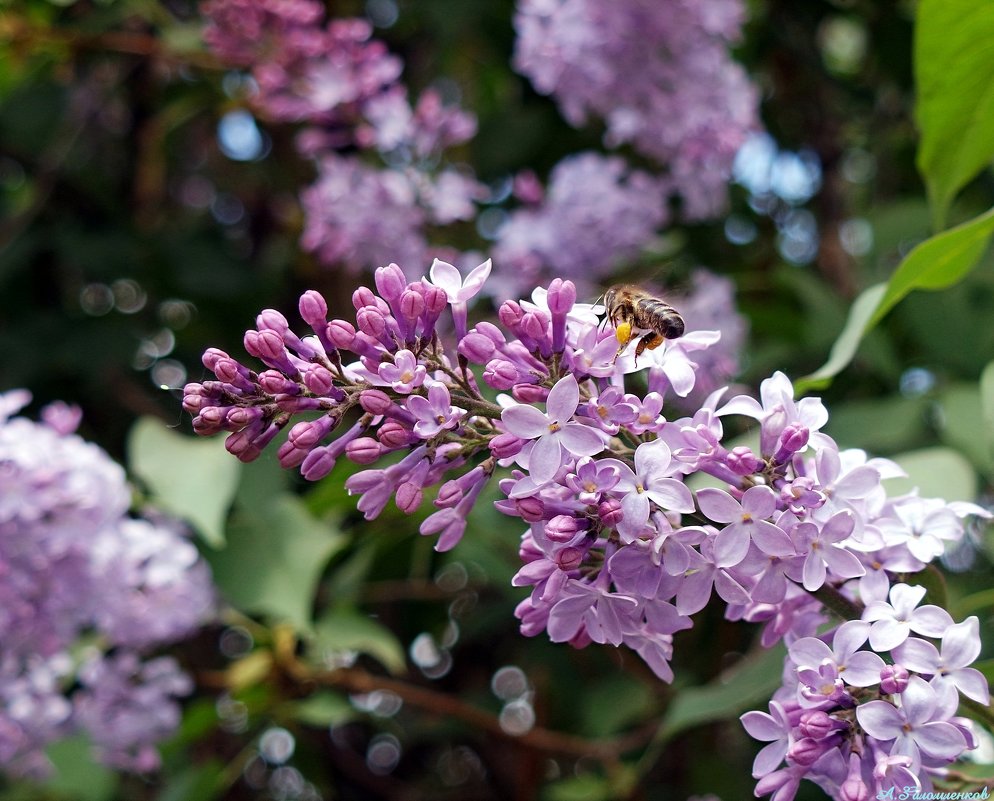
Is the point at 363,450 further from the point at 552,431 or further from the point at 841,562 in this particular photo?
the point at 841,562

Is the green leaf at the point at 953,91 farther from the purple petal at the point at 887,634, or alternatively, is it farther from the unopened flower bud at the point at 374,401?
the unopened flower bud at the point at 374,401

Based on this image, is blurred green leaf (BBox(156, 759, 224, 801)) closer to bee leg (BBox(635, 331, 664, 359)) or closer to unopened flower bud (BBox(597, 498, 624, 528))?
bee leg (BBox(635, 331, 664, 359))

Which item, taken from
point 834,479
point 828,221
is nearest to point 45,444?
point 834,479

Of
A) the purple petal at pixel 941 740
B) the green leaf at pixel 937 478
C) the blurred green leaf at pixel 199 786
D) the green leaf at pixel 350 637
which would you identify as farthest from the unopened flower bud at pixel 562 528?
the blurred green leaf at pixel 199 786

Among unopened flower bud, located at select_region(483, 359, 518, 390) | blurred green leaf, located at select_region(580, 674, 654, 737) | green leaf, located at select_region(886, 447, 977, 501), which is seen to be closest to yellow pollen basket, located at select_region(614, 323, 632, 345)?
unopened flower bud, located at select_region(483, 359, 518, 390)

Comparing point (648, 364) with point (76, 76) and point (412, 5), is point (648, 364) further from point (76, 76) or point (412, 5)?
point (76, 76)

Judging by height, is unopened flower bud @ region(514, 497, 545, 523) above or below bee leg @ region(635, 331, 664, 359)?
above
